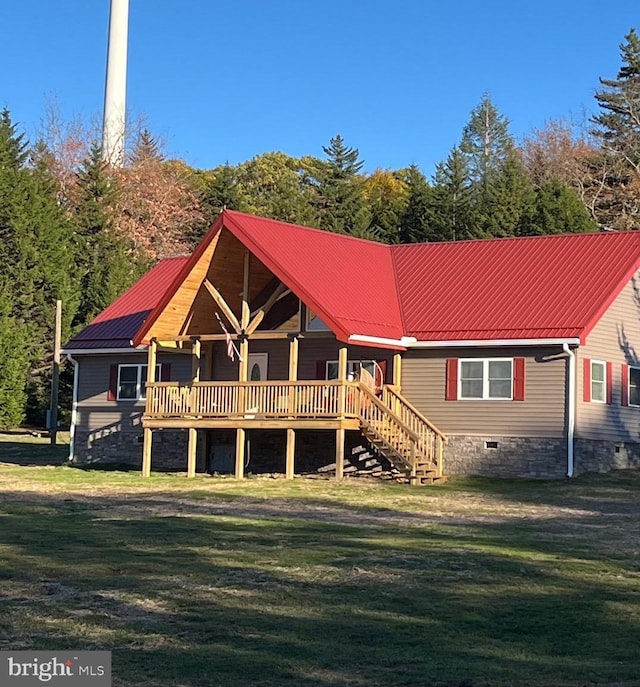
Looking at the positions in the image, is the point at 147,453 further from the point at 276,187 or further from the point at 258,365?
the point at 276,187

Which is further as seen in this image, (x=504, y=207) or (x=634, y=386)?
(x=504, y=207)

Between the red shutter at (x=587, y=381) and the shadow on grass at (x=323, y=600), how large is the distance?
Result: 902cm

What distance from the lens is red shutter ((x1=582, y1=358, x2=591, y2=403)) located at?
29.6 meters

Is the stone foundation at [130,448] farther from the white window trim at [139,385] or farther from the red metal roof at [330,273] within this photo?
the red metal roof at [330,273]

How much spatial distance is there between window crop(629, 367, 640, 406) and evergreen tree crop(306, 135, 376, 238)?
26931 mm

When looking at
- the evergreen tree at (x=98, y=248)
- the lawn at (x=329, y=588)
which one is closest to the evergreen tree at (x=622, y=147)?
the evergreen tree at (x=98, y=248)

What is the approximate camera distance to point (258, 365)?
1309 inches

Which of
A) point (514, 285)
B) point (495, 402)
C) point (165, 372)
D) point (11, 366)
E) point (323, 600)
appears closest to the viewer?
point (323, 600)

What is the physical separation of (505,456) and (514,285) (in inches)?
190

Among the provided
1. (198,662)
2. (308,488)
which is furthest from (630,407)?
(198,662)

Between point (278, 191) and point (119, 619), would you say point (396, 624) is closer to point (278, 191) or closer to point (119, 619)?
point (119, 619)

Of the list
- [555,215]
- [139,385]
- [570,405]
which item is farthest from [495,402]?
[555,215]

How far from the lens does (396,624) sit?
39.8 ft

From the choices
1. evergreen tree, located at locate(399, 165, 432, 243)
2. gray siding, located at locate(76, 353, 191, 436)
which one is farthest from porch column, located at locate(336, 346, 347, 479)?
evergreen tree, located at locate(399, 165, 432, 243)
